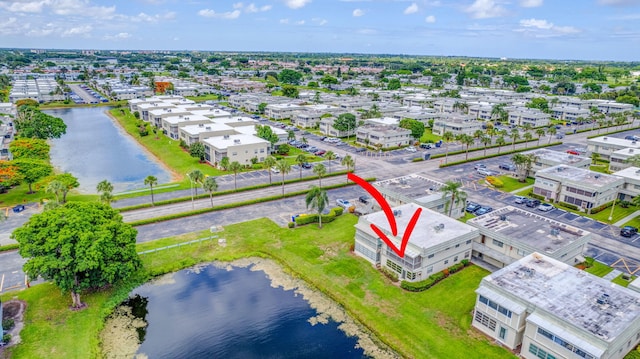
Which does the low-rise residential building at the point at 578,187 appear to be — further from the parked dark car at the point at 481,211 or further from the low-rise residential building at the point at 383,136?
the low-rise residential building at the point at 383,136

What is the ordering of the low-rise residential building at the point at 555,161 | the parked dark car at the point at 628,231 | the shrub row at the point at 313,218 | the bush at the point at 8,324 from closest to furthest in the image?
the bush at the point at 8,324
the parked dark car at the point at 628,231
the shrub row at the point at 313,218
the low-rise residential building at the point at 555,161

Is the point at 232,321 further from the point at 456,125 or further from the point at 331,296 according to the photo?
the point at 456,125

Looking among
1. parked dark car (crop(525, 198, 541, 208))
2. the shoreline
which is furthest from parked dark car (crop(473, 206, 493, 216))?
the shoreline

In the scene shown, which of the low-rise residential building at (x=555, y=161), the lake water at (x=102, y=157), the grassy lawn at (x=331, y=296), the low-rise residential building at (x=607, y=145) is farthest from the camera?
the low-rise residential building at (x=607, y=145)

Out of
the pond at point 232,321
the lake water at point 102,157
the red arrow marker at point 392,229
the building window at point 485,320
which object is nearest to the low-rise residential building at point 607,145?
the red arrow marker at point 392,229

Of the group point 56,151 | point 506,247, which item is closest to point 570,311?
point 506,247

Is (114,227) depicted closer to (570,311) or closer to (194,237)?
(194,237)
